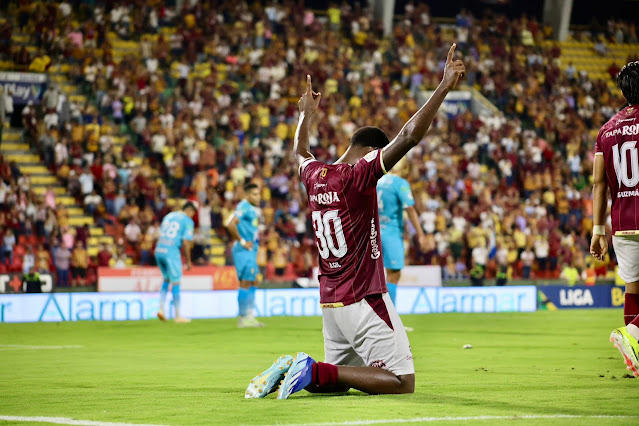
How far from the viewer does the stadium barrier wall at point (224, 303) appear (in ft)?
65.5

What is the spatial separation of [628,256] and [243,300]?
33.7ft

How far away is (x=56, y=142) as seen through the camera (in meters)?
25.9

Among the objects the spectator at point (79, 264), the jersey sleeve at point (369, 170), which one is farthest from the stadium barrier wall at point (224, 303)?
the jersey sleeve at point (369, 170)

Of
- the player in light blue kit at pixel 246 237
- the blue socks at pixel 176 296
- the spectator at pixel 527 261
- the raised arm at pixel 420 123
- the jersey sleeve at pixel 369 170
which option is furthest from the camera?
the spectator at pixel 527 261

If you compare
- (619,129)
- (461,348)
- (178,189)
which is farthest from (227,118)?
(619,129)

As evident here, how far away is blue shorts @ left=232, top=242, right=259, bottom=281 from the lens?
→ 56.5 ft

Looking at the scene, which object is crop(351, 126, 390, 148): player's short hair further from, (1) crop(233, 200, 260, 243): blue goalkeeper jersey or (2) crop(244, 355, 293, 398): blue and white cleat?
(1) crop(233, 200, 260, 243): blue goalkeeper jersey

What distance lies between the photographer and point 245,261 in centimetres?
1722

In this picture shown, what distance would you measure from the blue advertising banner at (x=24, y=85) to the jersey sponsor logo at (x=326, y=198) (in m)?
21.1

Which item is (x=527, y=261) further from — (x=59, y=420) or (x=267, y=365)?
(x=59, y=420)

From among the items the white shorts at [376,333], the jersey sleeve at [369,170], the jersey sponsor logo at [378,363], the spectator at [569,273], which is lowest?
the spectator at [569,273]

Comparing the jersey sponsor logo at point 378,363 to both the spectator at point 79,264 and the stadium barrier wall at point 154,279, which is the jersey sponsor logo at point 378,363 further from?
the spectator at point 79,264

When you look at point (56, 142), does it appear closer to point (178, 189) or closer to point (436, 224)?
point (178, 189)

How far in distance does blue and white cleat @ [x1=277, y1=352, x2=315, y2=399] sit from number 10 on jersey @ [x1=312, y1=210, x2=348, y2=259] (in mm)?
827
